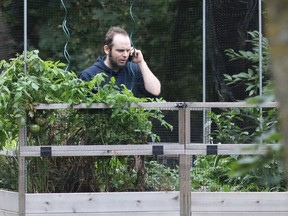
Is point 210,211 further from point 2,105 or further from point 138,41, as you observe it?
point 138,41

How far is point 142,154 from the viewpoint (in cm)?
572

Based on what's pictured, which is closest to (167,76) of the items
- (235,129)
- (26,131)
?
(235,129)

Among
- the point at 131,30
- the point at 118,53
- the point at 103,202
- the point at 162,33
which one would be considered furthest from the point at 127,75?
the point at 131,30

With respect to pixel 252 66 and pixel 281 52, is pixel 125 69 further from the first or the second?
pixel 281 52

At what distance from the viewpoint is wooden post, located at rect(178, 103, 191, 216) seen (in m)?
5.63

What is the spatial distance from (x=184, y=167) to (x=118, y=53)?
4.13 ft

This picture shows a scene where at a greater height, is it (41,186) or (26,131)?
(26,131)

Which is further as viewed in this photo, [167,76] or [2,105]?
[167,76]

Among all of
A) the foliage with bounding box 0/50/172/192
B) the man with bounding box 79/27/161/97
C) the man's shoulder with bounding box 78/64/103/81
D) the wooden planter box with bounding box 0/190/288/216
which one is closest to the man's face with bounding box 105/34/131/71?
the man with bounding box 79/27/161/97

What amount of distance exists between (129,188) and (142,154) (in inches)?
11.4

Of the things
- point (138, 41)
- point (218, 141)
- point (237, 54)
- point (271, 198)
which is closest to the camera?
point (271, 198)

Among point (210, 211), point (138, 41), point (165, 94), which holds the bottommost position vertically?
point (210, 211)

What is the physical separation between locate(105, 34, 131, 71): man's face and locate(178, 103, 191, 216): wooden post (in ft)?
3.20

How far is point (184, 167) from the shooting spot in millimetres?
5707
